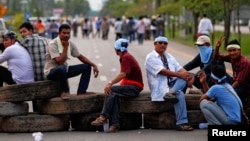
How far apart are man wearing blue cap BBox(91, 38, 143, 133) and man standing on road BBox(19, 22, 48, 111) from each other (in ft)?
4.76

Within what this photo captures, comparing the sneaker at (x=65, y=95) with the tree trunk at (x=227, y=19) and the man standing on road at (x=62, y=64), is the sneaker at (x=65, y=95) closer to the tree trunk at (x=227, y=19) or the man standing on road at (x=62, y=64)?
the man standing on road at (x=62, y=64)

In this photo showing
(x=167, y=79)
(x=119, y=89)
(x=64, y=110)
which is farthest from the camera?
(x=167, y=79)

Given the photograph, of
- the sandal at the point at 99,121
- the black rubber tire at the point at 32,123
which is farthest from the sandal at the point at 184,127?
the black rubber tire at the point at 32,123

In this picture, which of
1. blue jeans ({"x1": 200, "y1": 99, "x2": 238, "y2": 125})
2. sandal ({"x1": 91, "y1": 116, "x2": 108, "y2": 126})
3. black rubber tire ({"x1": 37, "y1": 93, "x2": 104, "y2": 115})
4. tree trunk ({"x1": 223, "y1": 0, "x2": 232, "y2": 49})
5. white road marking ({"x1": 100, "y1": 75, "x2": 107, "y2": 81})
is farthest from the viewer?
tree trunk ({"x1": 223, "y1": 0, "x2": 232, "y2": 49})

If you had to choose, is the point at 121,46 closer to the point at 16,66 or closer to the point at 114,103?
the point at 114,103

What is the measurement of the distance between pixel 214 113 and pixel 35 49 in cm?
361

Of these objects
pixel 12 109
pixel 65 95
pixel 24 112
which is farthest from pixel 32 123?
pixel 65 95

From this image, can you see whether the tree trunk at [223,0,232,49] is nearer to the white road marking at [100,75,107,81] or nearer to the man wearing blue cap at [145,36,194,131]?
Result: the white road marking at [100,75,107,81]

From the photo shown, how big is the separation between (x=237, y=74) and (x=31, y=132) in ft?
11.3

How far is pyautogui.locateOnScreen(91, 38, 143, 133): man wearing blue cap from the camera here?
35.0 ft

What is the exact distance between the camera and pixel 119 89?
35.3ft

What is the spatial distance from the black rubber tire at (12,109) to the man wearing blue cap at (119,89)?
1175 mm

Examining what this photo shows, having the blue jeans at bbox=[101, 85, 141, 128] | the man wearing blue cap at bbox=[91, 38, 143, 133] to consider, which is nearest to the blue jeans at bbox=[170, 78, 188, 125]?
the man wearing blue cap at bbox=[91, 38, 143, 133]

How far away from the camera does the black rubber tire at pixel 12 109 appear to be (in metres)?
10.8
